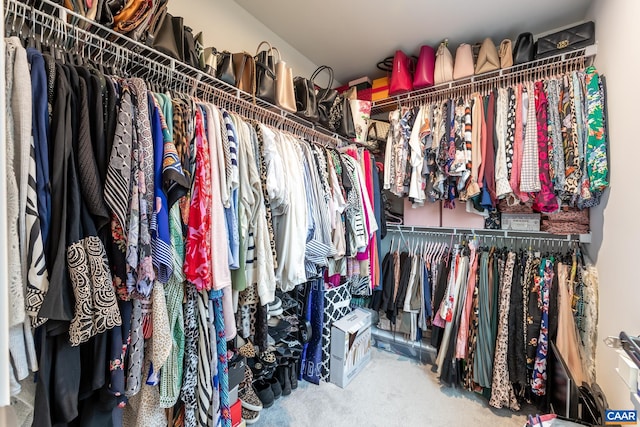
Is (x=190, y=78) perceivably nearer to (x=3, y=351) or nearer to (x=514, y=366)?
(x=3, y=351)

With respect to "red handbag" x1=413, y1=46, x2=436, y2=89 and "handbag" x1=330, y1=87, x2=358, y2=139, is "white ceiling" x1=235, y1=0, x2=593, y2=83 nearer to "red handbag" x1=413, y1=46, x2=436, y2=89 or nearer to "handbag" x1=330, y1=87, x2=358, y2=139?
"red handbag" x1=413, y1=46, x2=436, y2=89

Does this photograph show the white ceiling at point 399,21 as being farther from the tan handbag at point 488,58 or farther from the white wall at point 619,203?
the white wall at point 619,203

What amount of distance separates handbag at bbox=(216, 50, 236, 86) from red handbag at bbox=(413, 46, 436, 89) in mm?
1443

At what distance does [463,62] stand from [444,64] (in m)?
0.13

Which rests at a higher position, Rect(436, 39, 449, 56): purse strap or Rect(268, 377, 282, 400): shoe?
Rect(436, 39, 449, 56): purse strap

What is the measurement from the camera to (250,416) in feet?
4.89

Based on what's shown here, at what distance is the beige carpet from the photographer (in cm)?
155

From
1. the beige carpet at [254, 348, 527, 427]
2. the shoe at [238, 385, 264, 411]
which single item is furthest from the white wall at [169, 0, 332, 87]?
the beige carpet at [254, 348, 527, 427]

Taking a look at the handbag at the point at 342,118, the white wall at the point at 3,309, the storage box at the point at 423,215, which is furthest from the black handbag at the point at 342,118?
the white wall at the point at 3,309

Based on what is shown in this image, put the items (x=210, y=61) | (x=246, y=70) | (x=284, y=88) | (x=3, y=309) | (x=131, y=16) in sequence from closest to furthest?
(x=3, y=309) → (x=131, y=16) → (x=210, y=61) → (x=246, y=70) → (x=284, y=88)

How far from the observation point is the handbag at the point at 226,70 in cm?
131

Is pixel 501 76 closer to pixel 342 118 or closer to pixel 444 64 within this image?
pixel 444 64

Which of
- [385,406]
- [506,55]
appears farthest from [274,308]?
[506,55]

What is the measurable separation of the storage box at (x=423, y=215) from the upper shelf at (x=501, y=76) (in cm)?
88
